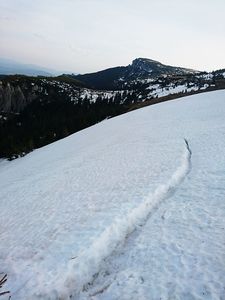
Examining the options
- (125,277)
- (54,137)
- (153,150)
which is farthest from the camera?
(54,137)

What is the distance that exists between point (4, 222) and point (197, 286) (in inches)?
450

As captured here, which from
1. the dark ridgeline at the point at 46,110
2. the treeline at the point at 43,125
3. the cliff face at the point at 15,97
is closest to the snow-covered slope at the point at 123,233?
the dark ridgeline at the point at 46,110

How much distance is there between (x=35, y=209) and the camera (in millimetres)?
17375

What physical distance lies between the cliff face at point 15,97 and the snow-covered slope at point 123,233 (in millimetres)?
155192

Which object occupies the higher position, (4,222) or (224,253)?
(224,253)

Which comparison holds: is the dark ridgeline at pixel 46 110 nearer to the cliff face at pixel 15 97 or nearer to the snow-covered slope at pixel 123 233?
the cliff face at pixel 15 97

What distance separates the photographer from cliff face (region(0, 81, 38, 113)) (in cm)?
16638

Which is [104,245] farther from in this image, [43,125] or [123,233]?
[43,125]

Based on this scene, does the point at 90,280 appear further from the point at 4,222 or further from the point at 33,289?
the point at 4,222

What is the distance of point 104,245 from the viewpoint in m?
11.7

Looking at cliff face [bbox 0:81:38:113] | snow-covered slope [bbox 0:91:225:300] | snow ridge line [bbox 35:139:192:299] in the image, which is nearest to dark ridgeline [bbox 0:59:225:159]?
cliff face [bbox 0:81:38:113]

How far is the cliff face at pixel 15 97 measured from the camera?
166375 millimetres

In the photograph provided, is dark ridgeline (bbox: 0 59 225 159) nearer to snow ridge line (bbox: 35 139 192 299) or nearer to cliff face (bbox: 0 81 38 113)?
cliff face (bbox: 0 81 38 113)

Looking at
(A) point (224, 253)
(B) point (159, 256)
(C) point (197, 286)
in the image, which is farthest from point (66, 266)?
(A) point (224, 253)
